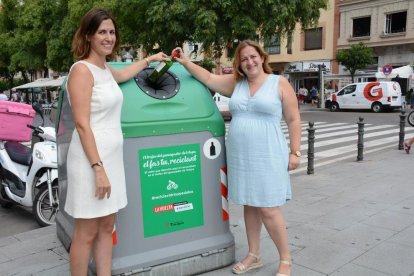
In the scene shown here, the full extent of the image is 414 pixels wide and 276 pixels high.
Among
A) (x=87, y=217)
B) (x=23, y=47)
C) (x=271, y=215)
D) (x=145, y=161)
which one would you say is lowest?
(x=271, y=215)

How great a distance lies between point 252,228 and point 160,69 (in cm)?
132

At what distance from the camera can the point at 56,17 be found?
2367 centimetres

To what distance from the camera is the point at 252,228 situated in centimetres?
305

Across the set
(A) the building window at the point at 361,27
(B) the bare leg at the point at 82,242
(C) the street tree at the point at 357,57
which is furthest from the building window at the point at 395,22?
(B) the bare leg at the point at 82,242

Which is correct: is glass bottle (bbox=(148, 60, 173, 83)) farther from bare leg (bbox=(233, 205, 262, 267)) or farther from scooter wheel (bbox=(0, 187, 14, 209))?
scooter wheel (bbox=(0, 187, 14, 209))

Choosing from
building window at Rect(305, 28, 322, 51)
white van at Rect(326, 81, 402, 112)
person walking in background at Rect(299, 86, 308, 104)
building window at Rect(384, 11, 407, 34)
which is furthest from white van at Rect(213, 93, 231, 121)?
building window at Rect(305, 28, 322, 51)

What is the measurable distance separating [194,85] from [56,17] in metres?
23.3

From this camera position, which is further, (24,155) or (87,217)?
(24,155)

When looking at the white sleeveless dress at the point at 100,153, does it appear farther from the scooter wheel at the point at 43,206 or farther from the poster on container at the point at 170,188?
the scooter wheel at the point at 43,206

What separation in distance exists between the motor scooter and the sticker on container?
2.22m

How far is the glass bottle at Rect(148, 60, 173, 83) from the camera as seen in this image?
2807mm

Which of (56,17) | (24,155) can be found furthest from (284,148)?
(56,17)

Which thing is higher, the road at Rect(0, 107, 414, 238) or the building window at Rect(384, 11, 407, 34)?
the building window at Rect(384, 11, 407, 34)

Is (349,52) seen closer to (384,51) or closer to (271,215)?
(384,51)
